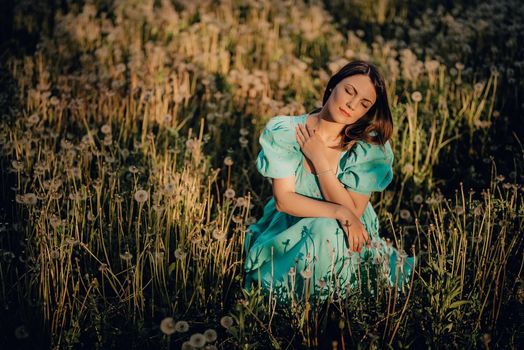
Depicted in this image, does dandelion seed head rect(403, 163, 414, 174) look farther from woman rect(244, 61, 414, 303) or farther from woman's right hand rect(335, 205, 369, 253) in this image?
woman's right hand rect(335, 205, 369, 253)

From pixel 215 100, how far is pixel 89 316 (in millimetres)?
2849

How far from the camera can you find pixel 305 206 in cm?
276

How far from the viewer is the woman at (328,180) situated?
106 inches

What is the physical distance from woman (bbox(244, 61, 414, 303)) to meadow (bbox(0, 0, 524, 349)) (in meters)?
0.14

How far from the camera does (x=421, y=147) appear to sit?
4.31m

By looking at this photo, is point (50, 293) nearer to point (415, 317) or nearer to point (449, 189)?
point (415, 317)

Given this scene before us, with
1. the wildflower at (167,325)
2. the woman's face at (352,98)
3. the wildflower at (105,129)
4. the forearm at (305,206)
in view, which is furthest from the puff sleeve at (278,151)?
the wildflower at (105,129)

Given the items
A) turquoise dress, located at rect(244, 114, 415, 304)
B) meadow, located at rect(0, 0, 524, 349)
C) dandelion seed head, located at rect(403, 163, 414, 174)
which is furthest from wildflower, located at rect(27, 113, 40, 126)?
dandelion seed head, located at rect(403, 163, 414, 174)

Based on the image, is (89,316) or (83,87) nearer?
(89,316)

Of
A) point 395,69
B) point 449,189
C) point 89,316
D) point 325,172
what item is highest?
point 395,69

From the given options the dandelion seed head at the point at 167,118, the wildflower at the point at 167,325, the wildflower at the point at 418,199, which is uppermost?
the dandelion seed head at the point at 167,118

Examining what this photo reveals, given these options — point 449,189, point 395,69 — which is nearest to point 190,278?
point 449,189

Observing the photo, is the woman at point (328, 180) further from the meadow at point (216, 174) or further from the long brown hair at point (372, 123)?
the meadow at point (216, 174)

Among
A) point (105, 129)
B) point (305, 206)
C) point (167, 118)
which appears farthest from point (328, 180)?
point (105, 129)
